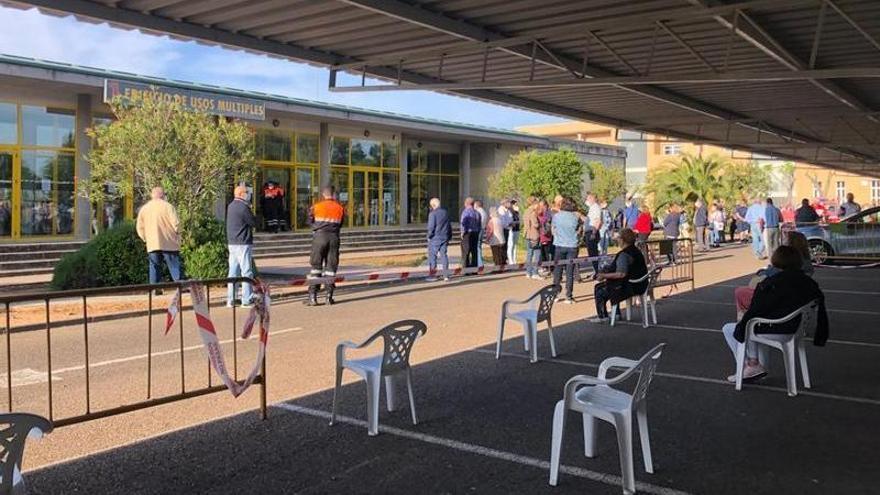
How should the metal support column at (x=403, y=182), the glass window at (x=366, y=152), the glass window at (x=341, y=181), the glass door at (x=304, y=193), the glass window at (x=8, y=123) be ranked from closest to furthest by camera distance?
the glass window at (x=8, y=123) < the glass door at (x=304, y=193) < the glass window at (x=341, y=181) < the glass window at (x=366, y=152) < the metal support column at (x=403, y=182)

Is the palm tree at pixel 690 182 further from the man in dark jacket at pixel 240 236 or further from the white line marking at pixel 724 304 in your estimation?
the man in dark jacket at pixel 240 236

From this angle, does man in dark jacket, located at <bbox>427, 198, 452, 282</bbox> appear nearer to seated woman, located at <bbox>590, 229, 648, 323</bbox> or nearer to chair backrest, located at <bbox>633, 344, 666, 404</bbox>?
seated woman, located at <bbox>590, 229, 648, 323</bbox>

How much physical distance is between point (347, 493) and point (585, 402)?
4.94 feet

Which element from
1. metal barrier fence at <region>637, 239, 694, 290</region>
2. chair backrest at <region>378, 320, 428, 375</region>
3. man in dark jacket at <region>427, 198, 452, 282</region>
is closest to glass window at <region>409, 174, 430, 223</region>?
man in dark jacket at <region>427, 198, 452, 282</region>

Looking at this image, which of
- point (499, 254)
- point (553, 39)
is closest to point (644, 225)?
point (499, 254)

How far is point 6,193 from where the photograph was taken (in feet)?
69.2

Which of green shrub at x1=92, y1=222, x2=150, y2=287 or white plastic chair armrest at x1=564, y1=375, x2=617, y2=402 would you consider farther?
green shrub at x1=92, y1=222, x2=150, y2=287

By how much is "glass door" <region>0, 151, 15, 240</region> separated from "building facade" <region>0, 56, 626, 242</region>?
2cm

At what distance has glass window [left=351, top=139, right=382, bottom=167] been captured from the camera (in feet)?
105

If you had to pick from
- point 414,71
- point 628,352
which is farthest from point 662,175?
point 628,352

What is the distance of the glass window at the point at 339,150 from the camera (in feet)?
101

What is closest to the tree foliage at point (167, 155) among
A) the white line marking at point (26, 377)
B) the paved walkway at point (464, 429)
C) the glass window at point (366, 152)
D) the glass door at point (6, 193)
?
the paved walkway at point (464, 429)

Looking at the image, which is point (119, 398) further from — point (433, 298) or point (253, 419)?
point (433, 298)

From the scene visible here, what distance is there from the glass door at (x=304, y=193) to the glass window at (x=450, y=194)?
8471 millimetres
